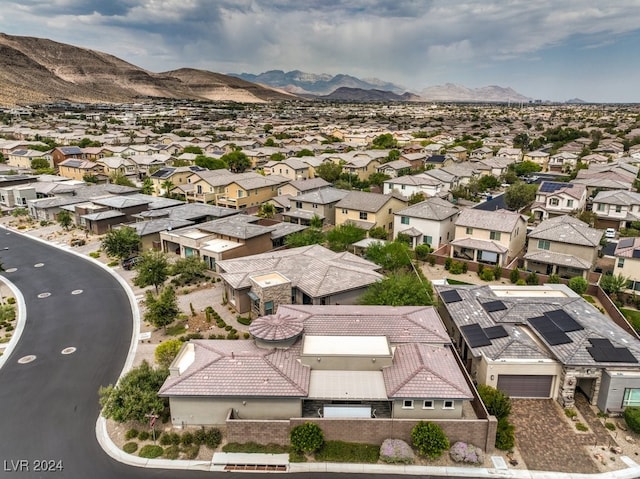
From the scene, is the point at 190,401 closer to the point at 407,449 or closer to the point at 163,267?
the point at 407,449

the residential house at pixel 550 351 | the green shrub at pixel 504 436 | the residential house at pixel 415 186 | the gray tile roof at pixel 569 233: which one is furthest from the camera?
the residential house at pixel 415 186

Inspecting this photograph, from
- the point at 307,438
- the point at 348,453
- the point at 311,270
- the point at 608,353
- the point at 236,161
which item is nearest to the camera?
the point at 307,438

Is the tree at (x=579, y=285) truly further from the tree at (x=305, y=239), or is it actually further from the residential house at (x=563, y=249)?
the tree at (x=305, y=239)

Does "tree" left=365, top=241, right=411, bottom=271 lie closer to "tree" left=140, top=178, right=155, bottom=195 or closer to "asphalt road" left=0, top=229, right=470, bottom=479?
"asphalt road" left=0, top=229, right=470, bottom=479

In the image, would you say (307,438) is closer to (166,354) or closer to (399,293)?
(166,354)

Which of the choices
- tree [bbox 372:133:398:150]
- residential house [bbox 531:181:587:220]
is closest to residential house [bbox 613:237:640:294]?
residential house [bbox 531:181:587:220]

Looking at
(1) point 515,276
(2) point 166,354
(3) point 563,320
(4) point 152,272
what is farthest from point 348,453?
(1) point 515,276

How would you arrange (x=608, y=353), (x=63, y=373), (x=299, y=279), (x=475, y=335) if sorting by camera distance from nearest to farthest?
1. (x=608, y=353)
2. (x=475, y=335)
3. (x=63, y=373)
4. (x=299, y=279)

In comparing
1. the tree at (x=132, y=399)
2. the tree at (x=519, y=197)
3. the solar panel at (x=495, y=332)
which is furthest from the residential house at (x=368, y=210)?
the tree at (x=132, y=399)
